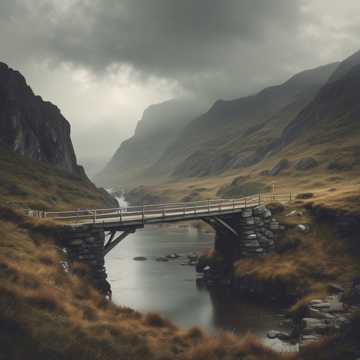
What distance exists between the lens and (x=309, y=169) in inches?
5704

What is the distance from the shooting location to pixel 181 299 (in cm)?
4516

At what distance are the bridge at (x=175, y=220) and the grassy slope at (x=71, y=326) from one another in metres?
4.84

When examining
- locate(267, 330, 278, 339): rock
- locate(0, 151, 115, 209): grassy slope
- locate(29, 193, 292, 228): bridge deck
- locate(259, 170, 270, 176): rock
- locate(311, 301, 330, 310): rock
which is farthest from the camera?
locate(259, 170, 270, 176): rock

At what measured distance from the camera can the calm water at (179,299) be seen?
37.2m

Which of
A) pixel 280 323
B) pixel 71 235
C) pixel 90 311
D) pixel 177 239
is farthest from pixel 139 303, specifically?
pixel 177 239

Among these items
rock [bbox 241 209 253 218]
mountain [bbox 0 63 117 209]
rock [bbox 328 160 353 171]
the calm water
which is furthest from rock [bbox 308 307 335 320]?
rock [bbox 328 160 353 171]

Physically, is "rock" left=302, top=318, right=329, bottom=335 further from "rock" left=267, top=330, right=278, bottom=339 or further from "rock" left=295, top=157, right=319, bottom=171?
"rock" left=295, top=157, right=319, bottom=171

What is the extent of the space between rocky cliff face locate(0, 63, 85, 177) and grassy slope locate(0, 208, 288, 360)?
11864 cm

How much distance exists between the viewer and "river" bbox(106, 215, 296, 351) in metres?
36.9

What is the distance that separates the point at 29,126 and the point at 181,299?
5007 inches

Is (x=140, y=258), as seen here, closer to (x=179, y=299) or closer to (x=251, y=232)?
(x=251, y=232)

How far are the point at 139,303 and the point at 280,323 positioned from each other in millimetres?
14494

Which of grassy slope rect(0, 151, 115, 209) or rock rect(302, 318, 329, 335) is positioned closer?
rock rect(302, 318, 329, 335)

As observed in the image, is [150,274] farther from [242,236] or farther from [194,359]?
[194,359]
